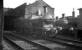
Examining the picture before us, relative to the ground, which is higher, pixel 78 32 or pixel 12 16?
pixel 12 16

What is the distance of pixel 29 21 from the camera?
68.6 feet

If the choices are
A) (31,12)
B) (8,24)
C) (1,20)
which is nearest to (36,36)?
(8,24)

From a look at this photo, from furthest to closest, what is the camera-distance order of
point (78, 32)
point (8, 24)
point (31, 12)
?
point (31, 12) < point (8, 24) < point (78, 32)

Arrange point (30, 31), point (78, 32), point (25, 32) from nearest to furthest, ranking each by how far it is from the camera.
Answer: point (78, 32), point (30, 31), point (25, 32)

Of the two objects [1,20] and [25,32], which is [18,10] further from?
[1,20]

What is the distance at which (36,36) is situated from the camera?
19.7m

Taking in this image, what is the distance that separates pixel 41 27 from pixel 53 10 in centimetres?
2790

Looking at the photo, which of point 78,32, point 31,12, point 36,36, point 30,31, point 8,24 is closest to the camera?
point 78,32

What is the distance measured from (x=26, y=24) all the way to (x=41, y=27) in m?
4.40

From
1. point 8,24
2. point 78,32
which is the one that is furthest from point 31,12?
point 78,32

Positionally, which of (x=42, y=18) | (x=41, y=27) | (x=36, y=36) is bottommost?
(x=36, y=36)

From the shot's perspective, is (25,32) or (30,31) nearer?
(30,31)

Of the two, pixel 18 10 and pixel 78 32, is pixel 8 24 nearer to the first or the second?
pixel 18 10

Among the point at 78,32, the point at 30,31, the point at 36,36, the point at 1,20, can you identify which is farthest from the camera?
the point at 30,31
